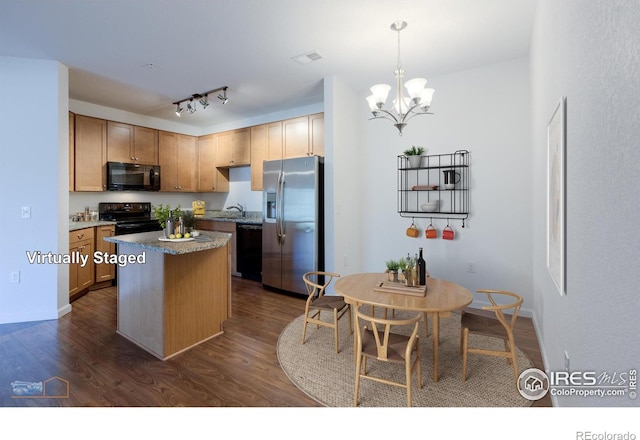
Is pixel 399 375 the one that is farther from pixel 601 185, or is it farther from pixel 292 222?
pixel 292 222

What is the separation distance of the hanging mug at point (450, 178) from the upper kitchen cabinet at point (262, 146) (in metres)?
2.39

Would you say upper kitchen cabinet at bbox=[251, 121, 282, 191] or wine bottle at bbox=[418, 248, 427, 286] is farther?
upper kitchen cabinet at bbox=[251, 121, 282, 191]

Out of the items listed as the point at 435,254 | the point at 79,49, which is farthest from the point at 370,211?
the point at 79,49

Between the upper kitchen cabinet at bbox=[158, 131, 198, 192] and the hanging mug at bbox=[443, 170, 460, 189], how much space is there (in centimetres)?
428

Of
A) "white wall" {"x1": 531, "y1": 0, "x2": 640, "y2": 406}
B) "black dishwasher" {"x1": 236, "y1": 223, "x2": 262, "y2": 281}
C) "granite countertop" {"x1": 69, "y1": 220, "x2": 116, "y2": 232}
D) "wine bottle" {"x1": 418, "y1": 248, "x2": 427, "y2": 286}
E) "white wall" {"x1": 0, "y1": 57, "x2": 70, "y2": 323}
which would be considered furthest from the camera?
"black dishwasher" {"x1": 236, "y1": 223, "x2": 262, "y2": 281}

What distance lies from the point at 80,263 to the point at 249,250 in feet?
6.77

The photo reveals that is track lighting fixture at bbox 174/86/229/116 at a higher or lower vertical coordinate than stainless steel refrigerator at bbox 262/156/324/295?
higher

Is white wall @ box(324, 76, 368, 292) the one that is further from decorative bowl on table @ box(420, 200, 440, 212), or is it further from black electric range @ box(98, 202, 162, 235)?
black electric range @ box(98, 202, 162, 235)

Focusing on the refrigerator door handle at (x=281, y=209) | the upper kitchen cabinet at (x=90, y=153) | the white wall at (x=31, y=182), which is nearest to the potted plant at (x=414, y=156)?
the refrigerator door handle at (x=281, y=209)

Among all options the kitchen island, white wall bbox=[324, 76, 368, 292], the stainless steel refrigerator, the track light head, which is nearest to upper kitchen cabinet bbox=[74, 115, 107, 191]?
the track light head

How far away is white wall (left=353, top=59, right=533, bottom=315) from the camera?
309 centimetres

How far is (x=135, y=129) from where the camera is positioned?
4668 millimetres

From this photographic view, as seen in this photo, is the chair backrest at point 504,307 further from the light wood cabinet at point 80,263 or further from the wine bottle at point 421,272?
the light wood cabinet at point 80,263

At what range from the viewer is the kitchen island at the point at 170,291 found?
2293mm
